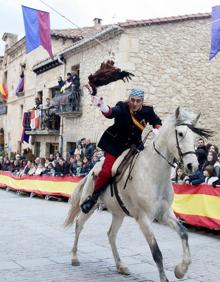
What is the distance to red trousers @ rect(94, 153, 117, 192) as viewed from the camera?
5672 mm

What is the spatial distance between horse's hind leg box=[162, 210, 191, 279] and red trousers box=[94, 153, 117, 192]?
3.11 ft

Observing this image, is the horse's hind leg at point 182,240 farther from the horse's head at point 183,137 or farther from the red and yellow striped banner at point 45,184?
the red and yellow striped banner at point 45,184

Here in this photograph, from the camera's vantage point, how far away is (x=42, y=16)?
15.5 meters

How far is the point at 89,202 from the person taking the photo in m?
6.03

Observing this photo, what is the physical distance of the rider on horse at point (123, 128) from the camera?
5559 mm

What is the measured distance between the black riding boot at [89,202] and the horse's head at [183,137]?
4.50 feet

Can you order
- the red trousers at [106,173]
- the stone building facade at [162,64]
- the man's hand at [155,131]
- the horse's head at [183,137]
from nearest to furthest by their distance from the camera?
the horse's head at [183,137], the man's hand at [155,131], the red trousers at [106,173], the stone building facade at [162,64]

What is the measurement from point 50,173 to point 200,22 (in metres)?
8.57

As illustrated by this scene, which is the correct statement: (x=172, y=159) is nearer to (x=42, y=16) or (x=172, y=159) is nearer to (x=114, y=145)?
(x=114, y=145)

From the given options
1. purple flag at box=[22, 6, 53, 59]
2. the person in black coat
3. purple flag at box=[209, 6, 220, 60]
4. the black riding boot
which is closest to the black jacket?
the black riding boot

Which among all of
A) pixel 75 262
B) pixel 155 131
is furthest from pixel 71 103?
pixel 155 131

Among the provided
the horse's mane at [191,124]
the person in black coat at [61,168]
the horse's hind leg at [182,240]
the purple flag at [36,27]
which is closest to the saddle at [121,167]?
the horse's hind leg at [182,240]

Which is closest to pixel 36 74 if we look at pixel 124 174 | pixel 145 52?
pixel 145 52

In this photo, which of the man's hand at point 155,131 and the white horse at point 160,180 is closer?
the white horse at point 160,180
